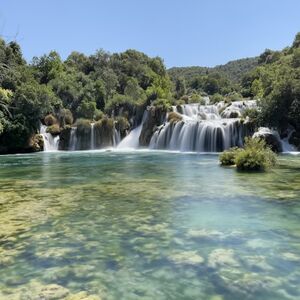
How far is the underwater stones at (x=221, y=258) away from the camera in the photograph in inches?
266

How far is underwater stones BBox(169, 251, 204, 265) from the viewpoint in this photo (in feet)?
22.6

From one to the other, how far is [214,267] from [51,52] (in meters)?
68.8

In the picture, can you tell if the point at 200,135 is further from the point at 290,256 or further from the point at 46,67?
the point at 46,67

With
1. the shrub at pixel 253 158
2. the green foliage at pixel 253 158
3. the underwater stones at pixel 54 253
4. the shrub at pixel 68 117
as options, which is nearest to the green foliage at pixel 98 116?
the shrub at pixel 68 117

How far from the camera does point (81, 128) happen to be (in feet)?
149

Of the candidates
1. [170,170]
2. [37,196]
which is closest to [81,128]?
[170,170]

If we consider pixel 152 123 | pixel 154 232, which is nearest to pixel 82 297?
pixel 154 232

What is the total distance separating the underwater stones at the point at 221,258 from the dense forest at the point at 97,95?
1162cm

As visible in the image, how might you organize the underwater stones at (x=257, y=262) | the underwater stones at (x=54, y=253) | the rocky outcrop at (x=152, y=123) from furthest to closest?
the rocky outcrop at (x=152, y=123) < the underwater stones at (x=54, y=253) < the underwater stones at (x=257, y=262)

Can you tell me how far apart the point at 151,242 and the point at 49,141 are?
38.8 m

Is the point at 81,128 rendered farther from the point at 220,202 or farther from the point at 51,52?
the point at 220,202

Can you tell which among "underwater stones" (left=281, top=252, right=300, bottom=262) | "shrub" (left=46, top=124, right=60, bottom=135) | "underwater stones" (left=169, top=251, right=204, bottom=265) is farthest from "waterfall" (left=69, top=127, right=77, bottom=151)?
"underwater stones" (left=281, top=252, right=300, bottom=262)

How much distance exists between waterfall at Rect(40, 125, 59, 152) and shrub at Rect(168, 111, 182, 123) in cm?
1257

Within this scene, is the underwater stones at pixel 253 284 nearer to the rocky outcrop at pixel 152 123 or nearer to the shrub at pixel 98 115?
the rocky outcrop at pixel 152 123
